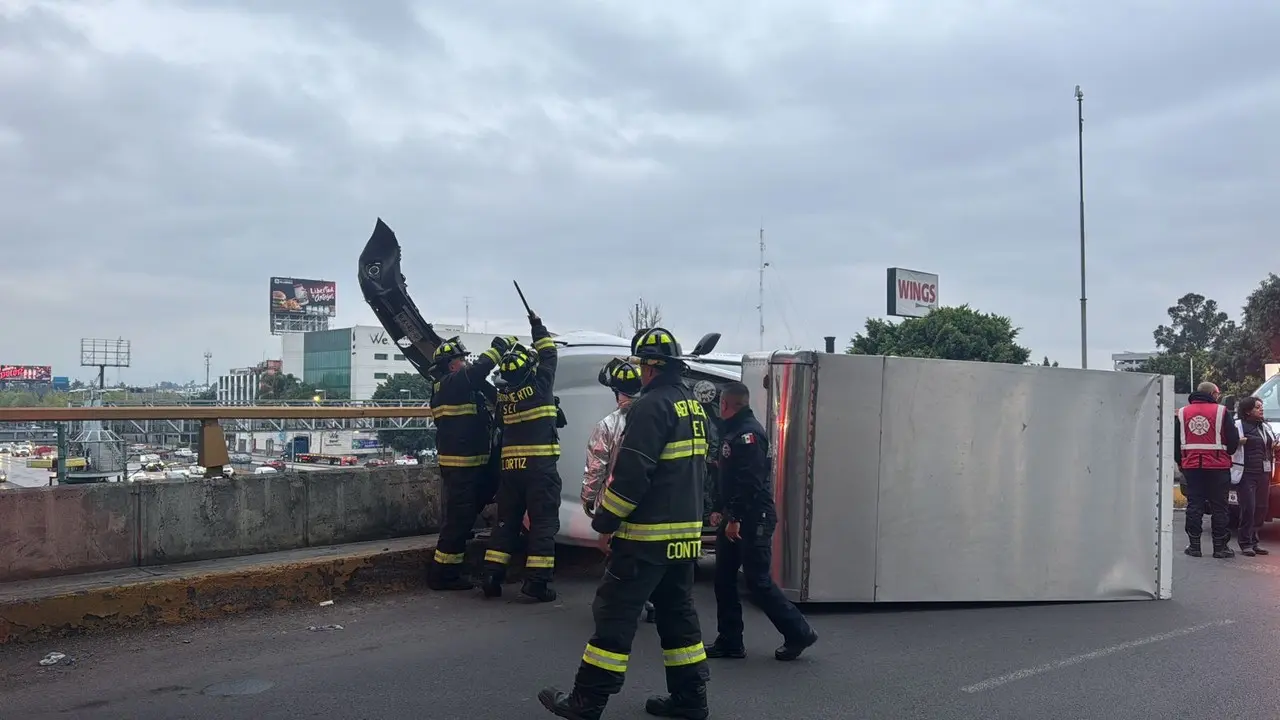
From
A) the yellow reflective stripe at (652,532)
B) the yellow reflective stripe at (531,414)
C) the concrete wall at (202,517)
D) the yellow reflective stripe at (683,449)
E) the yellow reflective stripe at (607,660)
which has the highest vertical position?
the yellow reflective stripe at (531,414)

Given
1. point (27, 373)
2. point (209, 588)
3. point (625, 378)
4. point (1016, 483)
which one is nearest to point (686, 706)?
point (625, 378)

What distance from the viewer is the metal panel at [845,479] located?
21.7 ft

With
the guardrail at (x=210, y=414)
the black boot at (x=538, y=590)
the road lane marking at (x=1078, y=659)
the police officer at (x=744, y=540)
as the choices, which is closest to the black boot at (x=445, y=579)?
the black boot at (x=538, y=590)

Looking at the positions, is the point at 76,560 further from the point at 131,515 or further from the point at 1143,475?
the point at 1143,475

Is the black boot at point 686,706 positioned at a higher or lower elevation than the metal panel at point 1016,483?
lower

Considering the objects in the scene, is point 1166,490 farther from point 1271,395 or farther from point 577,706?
point 1271,395

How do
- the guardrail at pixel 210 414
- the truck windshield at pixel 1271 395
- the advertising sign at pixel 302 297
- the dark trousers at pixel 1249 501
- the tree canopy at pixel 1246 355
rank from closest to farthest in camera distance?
the guardrail at pixel 210 414
the dark trousers at pixel 1249 501
the truck windshield at pixel 1271 395
the tree canopy at pixel 1246 355
the advertising sign at pixel 302 297

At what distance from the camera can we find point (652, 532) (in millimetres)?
4324

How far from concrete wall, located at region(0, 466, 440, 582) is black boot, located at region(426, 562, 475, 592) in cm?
95

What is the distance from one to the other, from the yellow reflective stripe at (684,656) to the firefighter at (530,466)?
2.50 m

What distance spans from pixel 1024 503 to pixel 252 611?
18.7 feet

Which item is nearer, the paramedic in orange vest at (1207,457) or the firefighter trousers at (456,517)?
the firefighter trousers at (456,517)

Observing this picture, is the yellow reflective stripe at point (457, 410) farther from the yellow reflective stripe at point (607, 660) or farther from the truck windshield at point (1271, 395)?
the truck windshield at point (1271, 395)

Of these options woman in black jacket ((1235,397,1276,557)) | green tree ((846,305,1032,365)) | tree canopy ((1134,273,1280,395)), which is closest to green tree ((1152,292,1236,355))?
tree canopy ((1134,273,1280,395))
